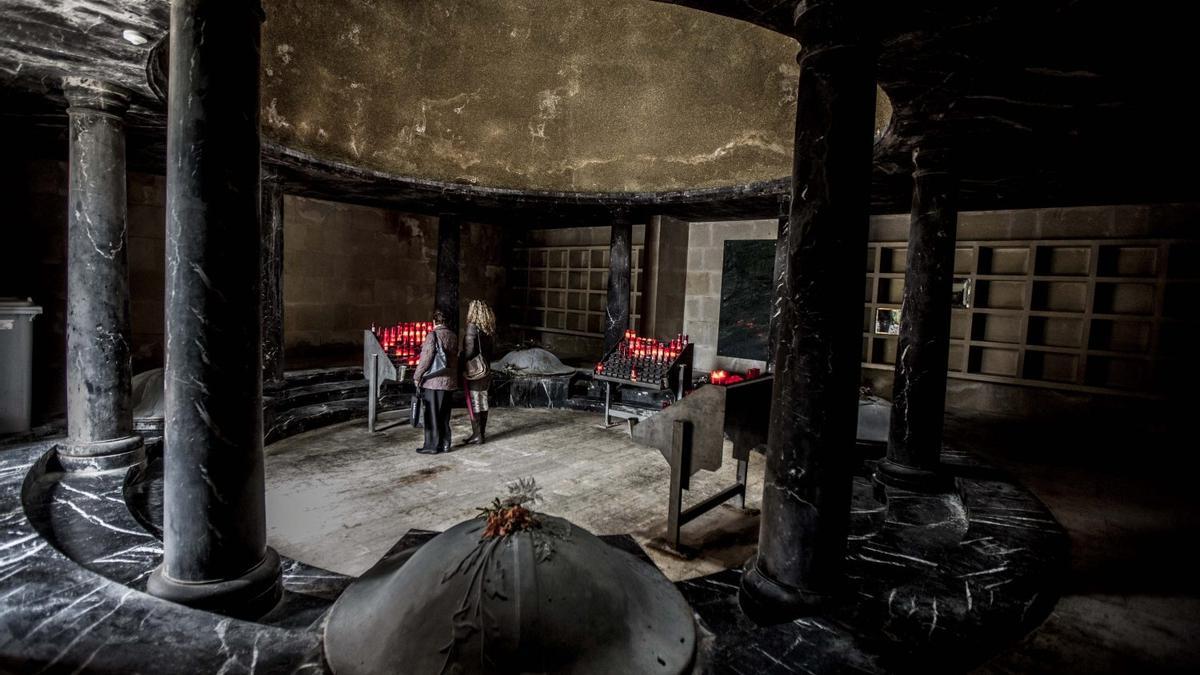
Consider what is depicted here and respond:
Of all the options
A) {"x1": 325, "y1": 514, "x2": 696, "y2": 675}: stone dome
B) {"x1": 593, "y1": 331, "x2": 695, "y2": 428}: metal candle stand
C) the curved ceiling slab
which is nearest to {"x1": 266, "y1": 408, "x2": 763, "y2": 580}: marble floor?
{"x1": 593, "y1": 331, "x2": 695, "y2": 428}: metal candle stand

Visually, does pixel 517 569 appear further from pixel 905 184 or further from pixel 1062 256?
pixel 1062 256

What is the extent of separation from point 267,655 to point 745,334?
29.5 ft

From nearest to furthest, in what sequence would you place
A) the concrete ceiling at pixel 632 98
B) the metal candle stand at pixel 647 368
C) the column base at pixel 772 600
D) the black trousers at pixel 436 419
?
the column base at pixel 772 600, the concrete ceiling at pixel 632 98, the black trousers at pixel 436 419, the metal candle stand at pixel 647 368

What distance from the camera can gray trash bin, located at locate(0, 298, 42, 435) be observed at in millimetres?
5199

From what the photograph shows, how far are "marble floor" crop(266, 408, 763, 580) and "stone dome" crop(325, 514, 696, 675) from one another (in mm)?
1623

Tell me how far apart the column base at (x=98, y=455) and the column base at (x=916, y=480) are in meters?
6.48

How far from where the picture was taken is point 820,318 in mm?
2941

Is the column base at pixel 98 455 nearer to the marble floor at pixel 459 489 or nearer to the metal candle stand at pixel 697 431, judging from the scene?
the marble floor at pixel 459 489

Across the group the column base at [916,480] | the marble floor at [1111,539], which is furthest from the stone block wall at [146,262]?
the marble floor at [1111,539]

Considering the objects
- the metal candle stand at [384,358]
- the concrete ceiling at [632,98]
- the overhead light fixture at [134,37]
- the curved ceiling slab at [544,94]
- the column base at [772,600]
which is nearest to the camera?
the column base at [772,600]

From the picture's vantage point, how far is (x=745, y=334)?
1034 centimetres

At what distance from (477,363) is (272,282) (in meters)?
3.06

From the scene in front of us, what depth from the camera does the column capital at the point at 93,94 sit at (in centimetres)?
439

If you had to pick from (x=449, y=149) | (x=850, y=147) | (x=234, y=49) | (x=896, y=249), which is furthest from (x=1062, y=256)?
(x=234, y=49)
